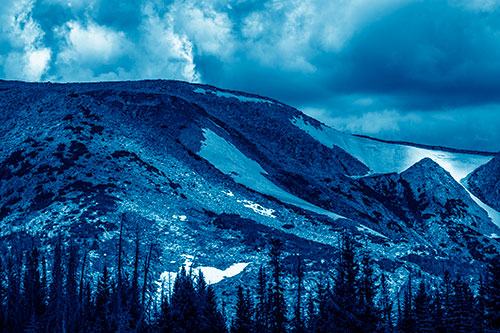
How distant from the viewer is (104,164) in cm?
11412

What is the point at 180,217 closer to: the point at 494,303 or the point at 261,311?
the point at 261,311

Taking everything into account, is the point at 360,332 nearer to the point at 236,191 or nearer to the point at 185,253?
the point at 185,253

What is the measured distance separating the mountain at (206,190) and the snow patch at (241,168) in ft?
1.51

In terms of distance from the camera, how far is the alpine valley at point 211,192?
94062 millimetres

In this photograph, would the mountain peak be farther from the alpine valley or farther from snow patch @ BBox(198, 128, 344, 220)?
snow patch @ BBox(198, 128, 344, 220)

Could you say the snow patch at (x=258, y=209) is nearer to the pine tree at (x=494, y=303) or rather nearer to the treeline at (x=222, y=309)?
the treeline at (x=222, y=309)

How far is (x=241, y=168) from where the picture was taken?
445 ft

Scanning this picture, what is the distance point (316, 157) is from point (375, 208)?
34.4 metres

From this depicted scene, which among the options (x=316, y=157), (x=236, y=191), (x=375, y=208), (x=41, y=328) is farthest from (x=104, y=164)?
(x=316, y=157)

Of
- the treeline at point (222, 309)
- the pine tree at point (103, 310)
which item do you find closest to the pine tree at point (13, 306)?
the treeline at point (222, 309)

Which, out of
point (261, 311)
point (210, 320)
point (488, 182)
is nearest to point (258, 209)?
point (261, 311)

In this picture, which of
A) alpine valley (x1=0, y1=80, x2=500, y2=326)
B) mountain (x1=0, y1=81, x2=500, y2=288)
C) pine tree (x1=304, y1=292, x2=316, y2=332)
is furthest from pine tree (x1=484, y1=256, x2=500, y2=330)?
mountain (x1=0, y1=81, x2=500, y2=288)

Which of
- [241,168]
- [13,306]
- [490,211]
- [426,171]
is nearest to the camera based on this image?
[13,306]

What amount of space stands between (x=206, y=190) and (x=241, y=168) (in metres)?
19.9
